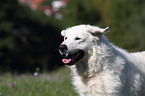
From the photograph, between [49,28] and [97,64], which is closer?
[97,64]

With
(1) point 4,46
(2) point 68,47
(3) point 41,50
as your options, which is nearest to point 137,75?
(2) point 68,47

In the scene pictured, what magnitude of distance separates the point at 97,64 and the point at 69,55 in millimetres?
567

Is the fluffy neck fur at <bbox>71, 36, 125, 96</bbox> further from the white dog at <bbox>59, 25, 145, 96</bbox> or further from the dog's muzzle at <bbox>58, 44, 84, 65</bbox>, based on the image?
the dog's muzzle at <bbox>58, 44, 84, 65</bbox>

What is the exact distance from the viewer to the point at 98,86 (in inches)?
199

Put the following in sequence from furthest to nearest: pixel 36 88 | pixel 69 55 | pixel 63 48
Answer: pixel 36 88 < pixel 69 55 < pixel 63 48

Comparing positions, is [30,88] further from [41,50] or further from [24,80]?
[41,50]

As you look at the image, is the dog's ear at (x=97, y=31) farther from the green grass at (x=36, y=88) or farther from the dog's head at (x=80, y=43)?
the green grass at (x=36, y=88)

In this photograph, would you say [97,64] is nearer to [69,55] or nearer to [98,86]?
[98,86]

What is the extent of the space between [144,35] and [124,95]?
71.6 ft

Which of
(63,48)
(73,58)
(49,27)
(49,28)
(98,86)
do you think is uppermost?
(63,48)

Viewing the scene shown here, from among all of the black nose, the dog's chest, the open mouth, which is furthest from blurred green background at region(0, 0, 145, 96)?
the black nose

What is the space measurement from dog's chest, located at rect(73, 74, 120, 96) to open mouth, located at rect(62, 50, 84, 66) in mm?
482

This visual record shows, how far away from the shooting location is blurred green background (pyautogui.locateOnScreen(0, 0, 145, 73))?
27375 mm

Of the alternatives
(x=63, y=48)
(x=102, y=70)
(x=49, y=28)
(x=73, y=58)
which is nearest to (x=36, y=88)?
(x=73, y=58)
